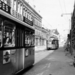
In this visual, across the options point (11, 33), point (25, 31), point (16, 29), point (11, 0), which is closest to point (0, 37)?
point (11, 33)

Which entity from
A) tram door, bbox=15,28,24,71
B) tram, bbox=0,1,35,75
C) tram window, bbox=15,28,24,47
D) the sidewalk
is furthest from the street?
tram window, bbox=15,28,24,47

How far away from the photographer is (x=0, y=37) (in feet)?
14.6

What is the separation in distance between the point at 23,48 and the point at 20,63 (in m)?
0.83

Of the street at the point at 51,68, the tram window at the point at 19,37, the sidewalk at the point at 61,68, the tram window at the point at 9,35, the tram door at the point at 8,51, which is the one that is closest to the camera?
the tram door at the point at 8,51

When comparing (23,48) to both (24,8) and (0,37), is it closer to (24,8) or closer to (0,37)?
(0,37)

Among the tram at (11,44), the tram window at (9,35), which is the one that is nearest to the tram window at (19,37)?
the tram at (11,44)

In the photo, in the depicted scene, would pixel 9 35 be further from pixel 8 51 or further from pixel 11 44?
pixel 8 51

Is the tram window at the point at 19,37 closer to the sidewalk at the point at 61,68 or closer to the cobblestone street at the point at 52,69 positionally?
the cobblestone street at the point at 52,69

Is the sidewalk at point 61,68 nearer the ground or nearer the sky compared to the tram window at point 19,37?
nearer the ground

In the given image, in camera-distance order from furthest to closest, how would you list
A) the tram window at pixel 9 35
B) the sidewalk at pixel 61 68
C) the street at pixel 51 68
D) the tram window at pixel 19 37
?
the sidewalk at pixel 61 68 → the street at pixel 51 68 → the tram window at pixel 19 37 → the tram window at pixel 9 35

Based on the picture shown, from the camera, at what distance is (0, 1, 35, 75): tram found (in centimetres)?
461

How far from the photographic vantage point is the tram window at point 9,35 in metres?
→ 4.81

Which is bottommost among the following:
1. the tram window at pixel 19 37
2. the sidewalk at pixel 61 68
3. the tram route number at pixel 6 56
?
the sidewalk at pixel 61 68

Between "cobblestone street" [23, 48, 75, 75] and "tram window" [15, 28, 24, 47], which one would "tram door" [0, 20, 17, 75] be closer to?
"tram window" [15, 28, 24, 47]
